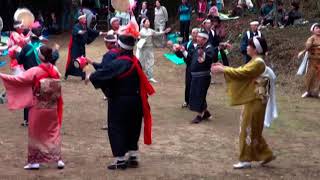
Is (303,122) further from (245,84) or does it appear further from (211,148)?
(245,84)

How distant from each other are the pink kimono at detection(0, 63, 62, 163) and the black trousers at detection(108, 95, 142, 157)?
73 cm

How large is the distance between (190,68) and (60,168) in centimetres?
401

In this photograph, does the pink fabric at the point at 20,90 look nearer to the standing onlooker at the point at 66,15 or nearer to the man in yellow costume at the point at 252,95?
the man in yellow costume at the point at 252,95

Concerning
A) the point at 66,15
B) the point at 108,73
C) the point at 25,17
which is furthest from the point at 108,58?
the point at 66,15

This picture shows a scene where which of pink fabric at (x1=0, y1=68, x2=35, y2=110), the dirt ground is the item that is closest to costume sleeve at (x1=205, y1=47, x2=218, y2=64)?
the dirt ground

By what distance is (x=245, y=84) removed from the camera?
7.60 metres

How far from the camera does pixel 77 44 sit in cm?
1547

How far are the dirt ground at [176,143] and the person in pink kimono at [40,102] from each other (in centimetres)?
24

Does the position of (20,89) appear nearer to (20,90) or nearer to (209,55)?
(20,90)

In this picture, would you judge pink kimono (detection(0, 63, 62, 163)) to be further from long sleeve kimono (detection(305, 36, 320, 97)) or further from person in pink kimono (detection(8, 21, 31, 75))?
long sleeve kimono (detection(305, 36, 320, 97))

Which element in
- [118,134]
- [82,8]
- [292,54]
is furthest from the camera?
[82,8]

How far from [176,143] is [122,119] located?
1.88 meters

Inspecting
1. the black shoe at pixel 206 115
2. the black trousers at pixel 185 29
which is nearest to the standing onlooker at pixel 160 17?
the black trousers at pixel 185 29

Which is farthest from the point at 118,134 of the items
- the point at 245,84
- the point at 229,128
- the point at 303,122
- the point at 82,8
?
Result: the point at 82,8
